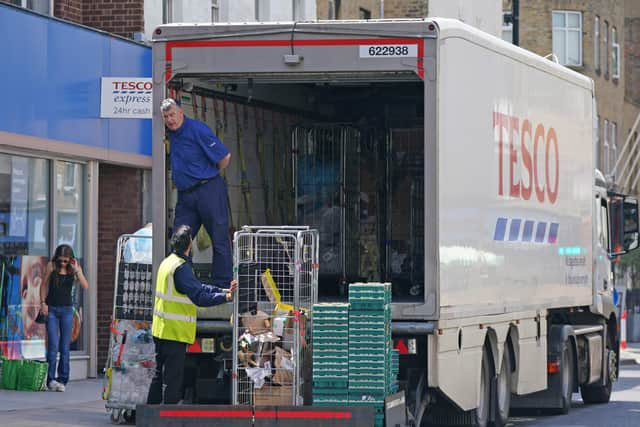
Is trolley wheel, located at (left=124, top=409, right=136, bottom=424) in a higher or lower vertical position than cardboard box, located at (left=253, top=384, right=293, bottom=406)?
lower

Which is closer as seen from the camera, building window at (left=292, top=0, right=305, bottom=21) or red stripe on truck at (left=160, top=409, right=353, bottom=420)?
red stripe on truck at (left=160, top=409, right=353, bottom=420)

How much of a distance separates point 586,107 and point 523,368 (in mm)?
3851

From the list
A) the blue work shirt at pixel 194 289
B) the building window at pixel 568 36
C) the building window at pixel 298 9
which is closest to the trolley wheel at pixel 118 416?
the blue work shirt at pixel 194 289

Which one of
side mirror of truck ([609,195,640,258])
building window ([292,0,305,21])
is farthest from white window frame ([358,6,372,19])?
side mirror of truck ([609,195,640,258])

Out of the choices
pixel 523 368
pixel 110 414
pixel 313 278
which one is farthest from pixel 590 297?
pixel 313 278

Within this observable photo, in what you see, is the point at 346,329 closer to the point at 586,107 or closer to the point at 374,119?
the point at 374,119

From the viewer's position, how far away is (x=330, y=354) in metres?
12.7

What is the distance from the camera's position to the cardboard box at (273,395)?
12.8m

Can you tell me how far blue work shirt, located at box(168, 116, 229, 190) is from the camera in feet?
45.2

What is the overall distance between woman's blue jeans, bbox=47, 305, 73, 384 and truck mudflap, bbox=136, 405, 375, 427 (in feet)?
23.9

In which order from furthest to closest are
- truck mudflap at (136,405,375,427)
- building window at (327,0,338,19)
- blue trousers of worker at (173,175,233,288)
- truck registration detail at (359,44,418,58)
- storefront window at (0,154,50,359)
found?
building window at (327,0,338,19), storefront window at (0,154,50,359), blue trousers of worker at (173,175,233,288), truck registration detail at (359,44,418,58), truck mudflap at (136,405,375,427)

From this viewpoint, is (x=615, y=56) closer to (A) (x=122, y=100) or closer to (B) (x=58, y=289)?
(A) (x=122, y=100)

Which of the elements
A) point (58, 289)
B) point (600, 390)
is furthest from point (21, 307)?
point (600, 390)

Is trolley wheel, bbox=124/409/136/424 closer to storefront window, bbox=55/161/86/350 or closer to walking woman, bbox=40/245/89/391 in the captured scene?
walking woman, bbox=40/245/89/391
